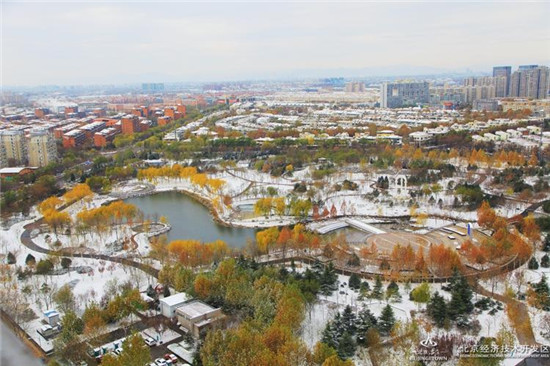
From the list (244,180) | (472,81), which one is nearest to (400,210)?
(244,180)

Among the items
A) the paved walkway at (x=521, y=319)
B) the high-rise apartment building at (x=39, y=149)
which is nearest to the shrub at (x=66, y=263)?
the paved walkway at (x=521, y=319)

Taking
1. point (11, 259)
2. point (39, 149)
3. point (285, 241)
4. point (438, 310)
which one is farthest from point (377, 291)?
point (39, 149)

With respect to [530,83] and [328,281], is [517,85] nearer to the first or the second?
[530,83]

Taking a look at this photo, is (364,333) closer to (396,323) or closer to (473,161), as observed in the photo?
(396,323)

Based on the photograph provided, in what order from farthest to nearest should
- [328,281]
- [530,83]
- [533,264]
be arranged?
[530,83] < [533,264] < [328,281]

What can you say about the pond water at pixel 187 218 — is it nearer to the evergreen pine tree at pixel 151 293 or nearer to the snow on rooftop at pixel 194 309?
the evergreen pine tree at pixel 151 293

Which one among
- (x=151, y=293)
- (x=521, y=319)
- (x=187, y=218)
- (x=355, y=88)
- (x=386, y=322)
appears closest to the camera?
(x=386, y=322)
